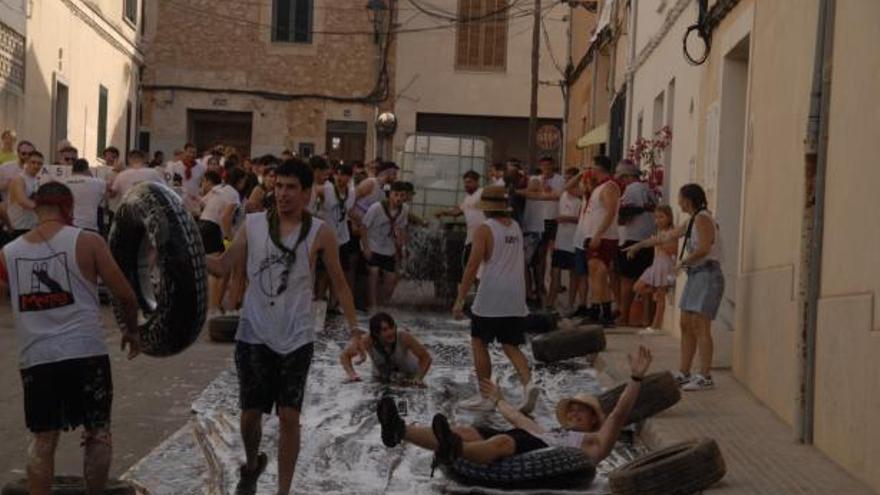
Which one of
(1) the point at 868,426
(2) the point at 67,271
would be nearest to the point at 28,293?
(2) the point at 67,271

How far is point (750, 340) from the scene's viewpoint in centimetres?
1301

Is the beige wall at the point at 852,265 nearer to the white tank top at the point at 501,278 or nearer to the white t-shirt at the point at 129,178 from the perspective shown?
the white tank top at the point at 501,278

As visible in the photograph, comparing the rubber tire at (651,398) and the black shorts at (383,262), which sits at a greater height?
the black shorts at (383,262)

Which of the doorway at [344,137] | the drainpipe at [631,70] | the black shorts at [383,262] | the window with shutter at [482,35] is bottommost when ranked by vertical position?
the black shorts at [383,262]

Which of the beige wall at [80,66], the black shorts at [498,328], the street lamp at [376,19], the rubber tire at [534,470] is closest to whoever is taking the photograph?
the rubber tire at [534,470]

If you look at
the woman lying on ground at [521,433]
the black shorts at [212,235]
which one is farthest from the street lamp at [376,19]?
the woman lying on ground at [521,433]

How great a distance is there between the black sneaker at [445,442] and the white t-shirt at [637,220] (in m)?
9.23

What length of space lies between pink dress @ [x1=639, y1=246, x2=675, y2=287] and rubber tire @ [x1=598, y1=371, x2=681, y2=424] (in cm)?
581

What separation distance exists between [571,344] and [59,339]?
765 centimetres

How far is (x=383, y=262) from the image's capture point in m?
20.7

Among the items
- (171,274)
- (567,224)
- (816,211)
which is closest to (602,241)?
(567,224)

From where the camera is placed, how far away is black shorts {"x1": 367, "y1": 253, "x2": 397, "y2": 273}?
2059 cm

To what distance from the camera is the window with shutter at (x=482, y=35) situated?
45469 mm

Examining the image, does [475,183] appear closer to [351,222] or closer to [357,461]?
[351,222]
